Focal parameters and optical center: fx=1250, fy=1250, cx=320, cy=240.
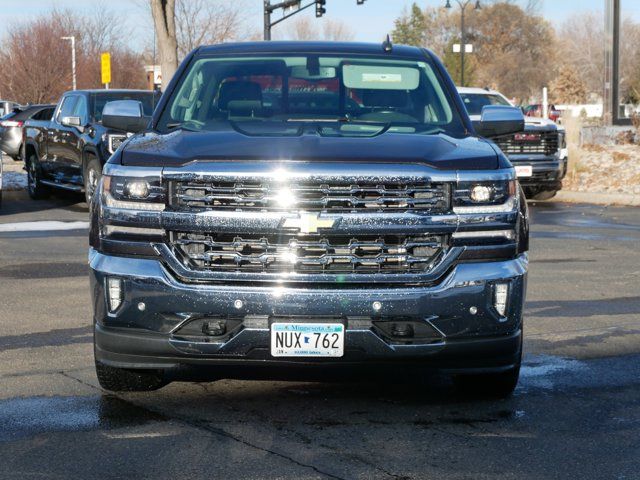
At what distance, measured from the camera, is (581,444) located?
541 centimetres

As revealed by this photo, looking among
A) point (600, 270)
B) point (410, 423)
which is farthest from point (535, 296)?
point (410, 423)

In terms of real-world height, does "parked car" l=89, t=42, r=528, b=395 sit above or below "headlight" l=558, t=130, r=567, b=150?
above

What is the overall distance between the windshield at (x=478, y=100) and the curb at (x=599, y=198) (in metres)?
1.90

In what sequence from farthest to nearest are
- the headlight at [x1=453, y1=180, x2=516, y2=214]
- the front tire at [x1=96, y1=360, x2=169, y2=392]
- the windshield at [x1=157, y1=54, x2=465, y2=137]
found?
the windshield at [x1=157, y1=54, x2=465, y2=137]
the front tire at [x1=96, y1=360, x2=169, y2=392]
the headlight at [x1=453, y1=180, x2=516, y2=214]

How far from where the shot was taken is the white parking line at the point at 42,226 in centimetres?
1578

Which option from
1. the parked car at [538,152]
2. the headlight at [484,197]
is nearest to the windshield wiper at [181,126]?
the headlight at [484,197]

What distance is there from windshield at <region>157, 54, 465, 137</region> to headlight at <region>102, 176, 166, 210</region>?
3.11 feet

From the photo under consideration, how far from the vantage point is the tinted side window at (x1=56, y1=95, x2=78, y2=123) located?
63.8 feet

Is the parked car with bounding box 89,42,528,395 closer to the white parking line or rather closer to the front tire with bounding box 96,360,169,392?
the front tire with bounding box 96,360,169,392

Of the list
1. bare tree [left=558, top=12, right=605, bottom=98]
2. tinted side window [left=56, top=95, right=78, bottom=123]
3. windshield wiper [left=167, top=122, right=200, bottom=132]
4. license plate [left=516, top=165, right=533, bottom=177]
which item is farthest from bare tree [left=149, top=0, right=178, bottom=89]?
bare tree [left=558, top=12, right=605, bottom=98]

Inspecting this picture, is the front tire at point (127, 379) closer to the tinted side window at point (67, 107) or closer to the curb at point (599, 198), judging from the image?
the tinted side window at point (67, 107)

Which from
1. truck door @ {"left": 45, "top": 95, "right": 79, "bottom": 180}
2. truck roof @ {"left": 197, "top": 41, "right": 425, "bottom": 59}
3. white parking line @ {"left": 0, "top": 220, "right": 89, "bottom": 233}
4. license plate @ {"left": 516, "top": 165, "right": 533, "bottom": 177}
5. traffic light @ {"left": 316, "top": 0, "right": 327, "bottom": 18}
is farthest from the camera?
traffic light @ {"left": 316, "top": 0, "right": 327, "bottom": 18}

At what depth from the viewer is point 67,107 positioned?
19656 mm

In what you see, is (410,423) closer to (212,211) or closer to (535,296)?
(212,211)
